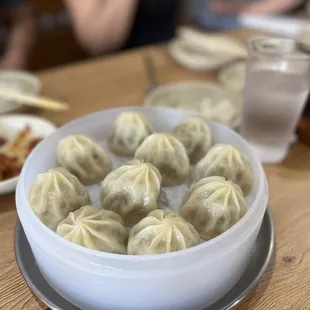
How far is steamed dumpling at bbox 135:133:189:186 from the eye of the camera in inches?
29.0

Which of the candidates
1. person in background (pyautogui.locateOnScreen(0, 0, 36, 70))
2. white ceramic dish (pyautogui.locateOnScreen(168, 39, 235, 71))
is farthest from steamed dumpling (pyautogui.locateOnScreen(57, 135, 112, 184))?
person in background (pyautogui.locateOnScreen(0, 0, 36, 70))

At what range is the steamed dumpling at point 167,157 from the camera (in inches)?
29.0

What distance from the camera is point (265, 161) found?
0.93m

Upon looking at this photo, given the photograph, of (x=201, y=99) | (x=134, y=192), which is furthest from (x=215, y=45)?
(x=134, y=192)

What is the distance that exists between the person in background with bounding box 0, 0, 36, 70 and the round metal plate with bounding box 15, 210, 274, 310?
1230 millimetres

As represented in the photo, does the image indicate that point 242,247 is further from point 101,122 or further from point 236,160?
point 101,122

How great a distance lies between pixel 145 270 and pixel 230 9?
159 cm

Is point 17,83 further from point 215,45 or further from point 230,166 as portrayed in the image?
point 230,166

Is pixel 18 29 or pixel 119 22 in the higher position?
pixel 119 22

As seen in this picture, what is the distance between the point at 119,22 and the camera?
5.21ft

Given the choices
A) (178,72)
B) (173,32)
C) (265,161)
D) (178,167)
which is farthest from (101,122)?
(173,32)

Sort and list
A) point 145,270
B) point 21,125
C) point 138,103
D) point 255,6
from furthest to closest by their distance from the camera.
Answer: point 255,6 < point 138,103 < point 21,125 < point 145,270

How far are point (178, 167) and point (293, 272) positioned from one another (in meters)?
0.24

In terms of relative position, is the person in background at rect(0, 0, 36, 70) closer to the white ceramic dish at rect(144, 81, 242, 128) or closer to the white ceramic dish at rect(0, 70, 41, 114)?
the white ceramic dish at rect(0, 70, 41, 114)
